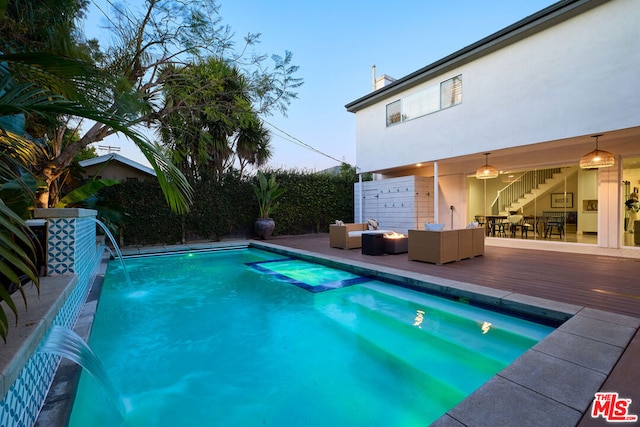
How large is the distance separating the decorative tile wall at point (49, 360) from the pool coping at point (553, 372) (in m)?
0.57

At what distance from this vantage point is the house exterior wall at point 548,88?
21.4 ft

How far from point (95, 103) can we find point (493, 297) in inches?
190

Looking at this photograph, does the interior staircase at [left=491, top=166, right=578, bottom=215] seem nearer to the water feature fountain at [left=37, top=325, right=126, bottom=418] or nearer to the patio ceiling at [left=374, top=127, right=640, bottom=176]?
the patio ceiling at [left=374, top=127, right=640, bottom=176]

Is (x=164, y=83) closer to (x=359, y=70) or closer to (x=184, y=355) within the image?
(x=184, y=355)

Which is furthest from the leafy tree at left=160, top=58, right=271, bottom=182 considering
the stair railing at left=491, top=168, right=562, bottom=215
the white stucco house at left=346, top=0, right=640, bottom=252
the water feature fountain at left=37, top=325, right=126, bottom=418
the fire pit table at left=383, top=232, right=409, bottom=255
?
the stair railing at left=491, top=168, right=562, bottom=215

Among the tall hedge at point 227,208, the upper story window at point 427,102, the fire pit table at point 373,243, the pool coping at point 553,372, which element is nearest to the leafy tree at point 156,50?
the tall hedge at point 227,208

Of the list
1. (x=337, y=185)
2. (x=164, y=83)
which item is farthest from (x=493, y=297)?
(x=337, y=185)

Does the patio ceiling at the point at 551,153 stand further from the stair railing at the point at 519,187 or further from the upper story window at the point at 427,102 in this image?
the upper story window at the point at 427,102

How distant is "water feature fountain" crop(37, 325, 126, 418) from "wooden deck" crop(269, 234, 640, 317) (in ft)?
16.3

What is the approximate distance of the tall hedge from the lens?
10344 millimetres

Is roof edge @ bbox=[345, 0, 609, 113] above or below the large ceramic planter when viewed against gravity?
above

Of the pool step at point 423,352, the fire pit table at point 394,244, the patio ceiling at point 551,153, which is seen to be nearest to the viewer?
the pool step at point 423,352

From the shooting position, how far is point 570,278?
16.7 feet

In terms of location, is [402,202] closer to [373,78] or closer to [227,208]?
[373,78]
